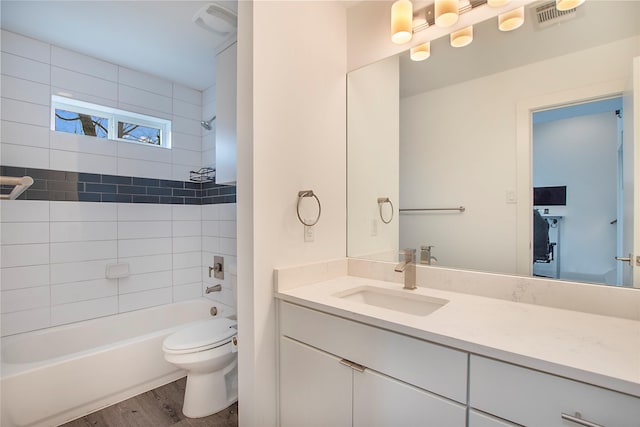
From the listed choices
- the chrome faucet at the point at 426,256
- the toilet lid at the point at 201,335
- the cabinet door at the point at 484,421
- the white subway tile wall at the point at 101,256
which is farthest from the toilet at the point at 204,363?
the cabinet door at the point at 484,421

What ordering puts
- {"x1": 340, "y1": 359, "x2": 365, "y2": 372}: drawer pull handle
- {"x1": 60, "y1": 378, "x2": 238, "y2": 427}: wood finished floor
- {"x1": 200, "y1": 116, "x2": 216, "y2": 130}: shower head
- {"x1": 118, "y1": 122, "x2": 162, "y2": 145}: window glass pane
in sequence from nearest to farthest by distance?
{"x1": 340, "y1": 359, "x2": 365, "y2": 372}: drawer pull handle < {"x1": 60, "y1": 378, "x2": 238, "y2": 427}: wood finished floor < {"x1": 118, "y1": 122, "x2": 162, "y2": 145}: window glass pane < {"x1": 200, "y1": 116, "x2": 216, "y2": 130}: shower head

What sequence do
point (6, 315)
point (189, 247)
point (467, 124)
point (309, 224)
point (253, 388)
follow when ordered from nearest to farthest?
point (253, 388) < point (467, 124) < point (309, 224) < point (6, 315) < point (189, 247)

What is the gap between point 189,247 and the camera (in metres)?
2.86

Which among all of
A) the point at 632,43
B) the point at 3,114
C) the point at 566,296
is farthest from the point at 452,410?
the point at 3,114

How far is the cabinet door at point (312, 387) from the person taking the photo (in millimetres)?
1147

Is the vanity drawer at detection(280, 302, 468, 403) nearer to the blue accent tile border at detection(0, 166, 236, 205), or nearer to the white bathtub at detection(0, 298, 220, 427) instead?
the white bathtub at detection(0, 298, 220, 427)

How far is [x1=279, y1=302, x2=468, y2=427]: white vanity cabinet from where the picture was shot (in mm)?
897

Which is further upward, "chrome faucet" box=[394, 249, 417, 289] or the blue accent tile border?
the blue accent tile border

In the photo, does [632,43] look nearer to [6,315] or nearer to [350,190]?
[350,190]

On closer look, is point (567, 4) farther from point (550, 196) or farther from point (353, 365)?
point (353, 365)

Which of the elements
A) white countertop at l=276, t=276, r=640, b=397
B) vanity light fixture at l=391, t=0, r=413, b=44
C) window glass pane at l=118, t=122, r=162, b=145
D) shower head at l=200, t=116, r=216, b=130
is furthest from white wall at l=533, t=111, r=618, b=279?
window glass pane at l=118, t=122, r=162, b=145

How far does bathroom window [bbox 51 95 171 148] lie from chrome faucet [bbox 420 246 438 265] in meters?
2.46

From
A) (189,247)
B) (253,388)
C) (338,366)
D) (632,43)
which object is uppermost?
(632,43)

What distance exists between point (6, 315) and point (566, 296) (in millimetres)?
3152
